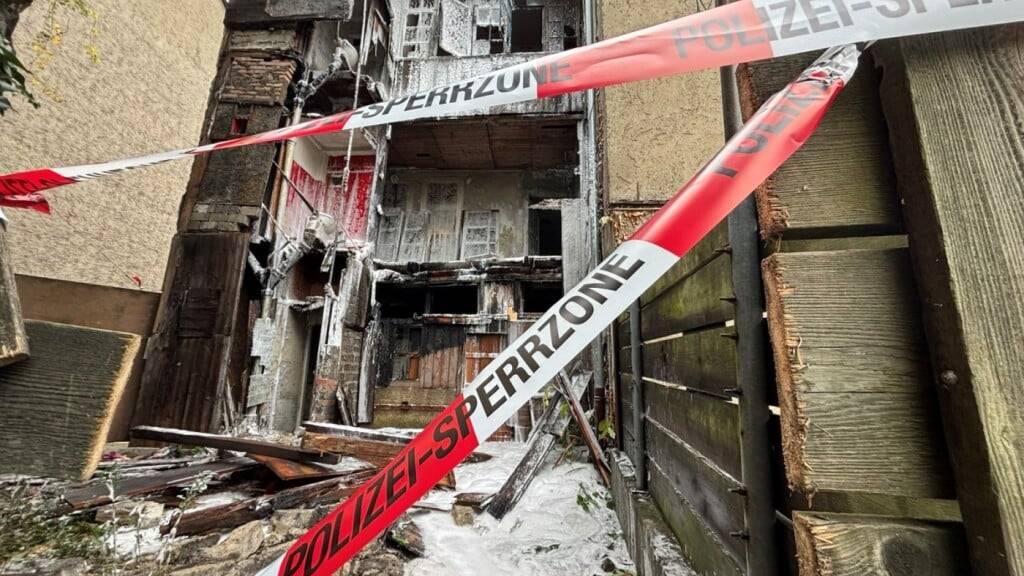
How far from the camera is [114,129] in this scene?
27.4 ft

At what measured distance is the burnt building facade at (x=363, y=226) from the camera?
Result: 22.2ft

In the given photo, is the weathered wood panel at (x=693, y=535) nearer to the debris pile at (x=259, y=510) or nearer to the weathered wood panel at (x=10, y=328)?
the debris pile at (x=259, y=510)

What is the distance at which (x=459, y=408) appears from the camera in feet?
3.50

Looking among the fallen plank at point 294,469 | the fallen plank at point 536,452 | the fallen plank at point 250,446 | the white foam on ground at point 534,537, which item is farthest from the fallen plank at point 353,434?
the fallen plank at point 536,452

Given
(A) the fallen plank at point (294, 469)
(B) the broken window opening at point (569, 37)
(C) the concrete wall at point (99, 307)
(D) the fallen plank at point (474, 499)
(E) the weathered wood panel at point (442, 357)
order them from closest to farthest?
1. (D) the fallen plank at point (474, 499)
2. (A) the fallen plank at point (294, 469)
3. (C) the concrete wall at point (99, 307)
4. (E) the weathered wood panel at point (442, 357)
5. (B) the broken window opening at point (569, 37)

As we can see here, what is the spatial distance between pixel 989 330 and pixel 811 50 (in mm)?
764

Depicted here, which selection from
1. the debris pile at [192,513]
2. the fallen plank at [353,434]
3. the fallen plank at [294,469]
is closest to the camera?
the debris pile at [192,513]

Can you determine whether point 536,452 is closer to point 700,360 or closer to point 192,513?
point 192,513

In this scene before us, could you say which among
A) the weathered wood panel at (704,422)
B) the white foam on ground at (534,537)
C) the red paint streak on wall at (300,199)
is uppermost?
the red paint streak on wall at (300,199)

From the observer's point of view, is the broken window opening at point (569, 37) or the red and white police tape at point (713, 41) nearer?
the red and white police tape at point (713, 41)

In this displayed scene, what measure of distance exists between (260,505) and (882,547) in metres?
4.04

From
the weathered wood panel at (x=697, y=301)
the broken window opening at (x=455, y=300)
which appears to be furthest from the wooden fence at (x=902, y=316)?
the broken window opening at (x=455, y=300)

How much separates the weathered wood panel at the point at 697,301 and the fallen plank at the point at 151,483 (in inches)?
169

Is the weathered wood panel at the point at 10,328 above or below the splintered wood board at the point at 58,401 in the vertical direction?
above
